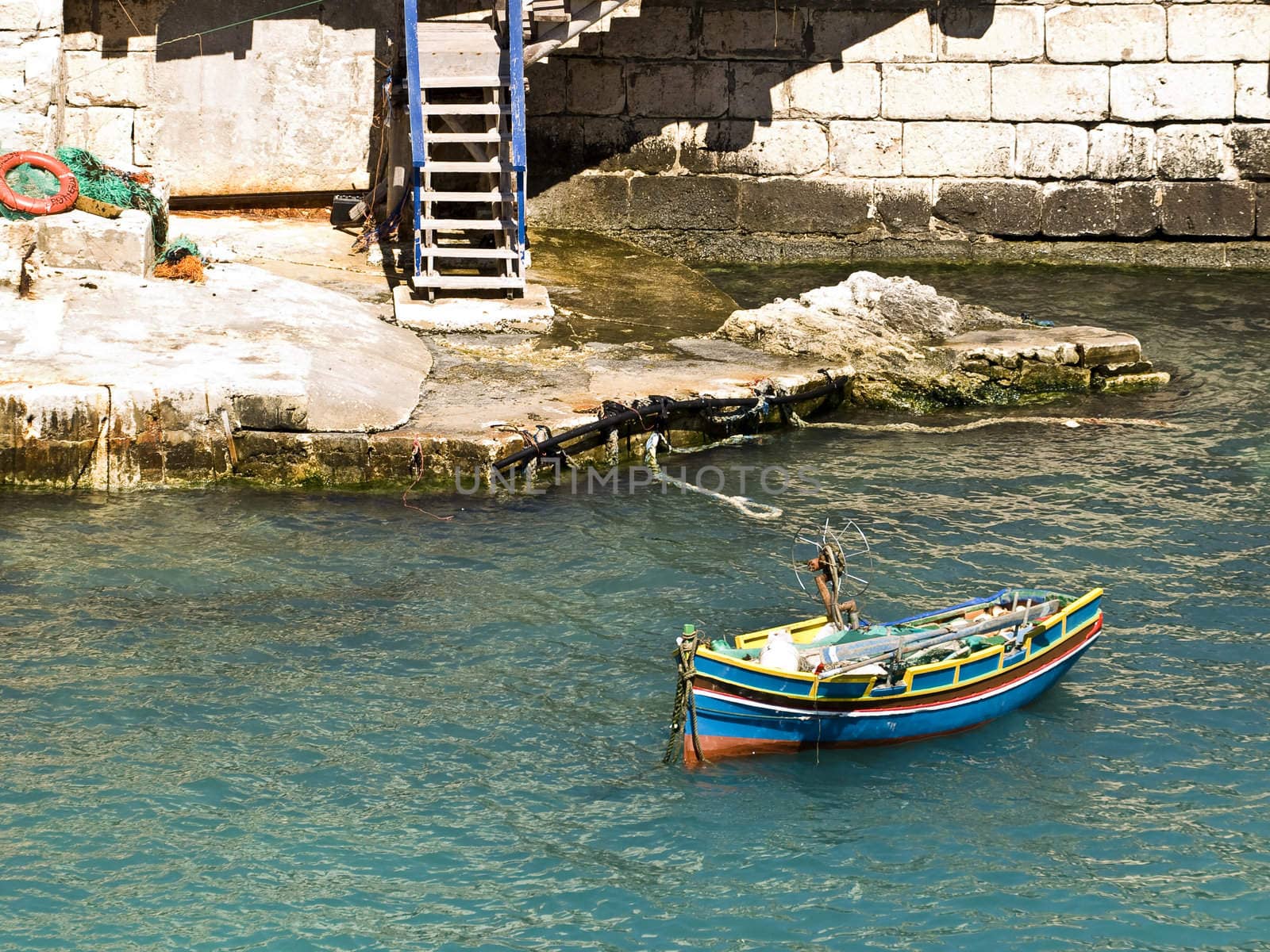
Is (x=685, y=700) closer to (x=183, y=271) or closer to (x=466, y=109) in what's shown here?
(x=183, y=271)

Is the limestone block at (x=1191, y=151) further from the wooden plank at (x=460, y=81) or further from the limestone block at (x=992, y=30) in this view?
the wooden plank at (x=460, y=81)

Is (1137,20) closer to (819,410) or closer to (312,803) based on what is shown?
(819,410)

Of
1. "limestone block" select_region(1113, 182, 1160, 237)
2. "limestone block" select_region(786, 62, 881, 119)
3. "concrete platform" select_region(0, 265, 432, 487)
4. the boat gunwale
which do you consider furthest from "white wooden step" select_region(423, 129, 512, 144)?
"limestone block" select_region(1113, 182, 1160, 237)

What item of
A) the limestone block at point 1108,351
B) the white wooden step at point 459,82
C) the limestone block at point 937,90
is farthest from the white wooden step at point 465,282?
the limestone block at point 937,90

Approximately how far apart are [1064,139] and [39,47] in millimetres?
10031

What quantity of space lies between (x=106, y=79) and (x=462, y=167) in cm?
395

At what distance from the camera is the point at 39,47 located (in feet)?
44.0

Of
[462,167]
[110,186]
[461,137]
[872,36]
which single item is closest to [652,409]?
[462,167]

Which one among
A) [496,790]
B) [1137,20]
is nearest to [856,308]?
[1137,20]

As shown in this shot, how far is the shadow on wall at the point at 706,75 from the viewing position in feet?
51.9

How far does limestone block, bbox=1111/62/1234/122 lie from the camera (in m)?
16.0

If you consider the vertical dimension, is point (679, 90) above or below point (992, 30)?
below

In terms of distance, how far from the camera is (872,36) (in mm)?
15883

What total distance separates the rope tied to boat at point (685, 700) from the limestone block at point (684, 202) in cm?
949
